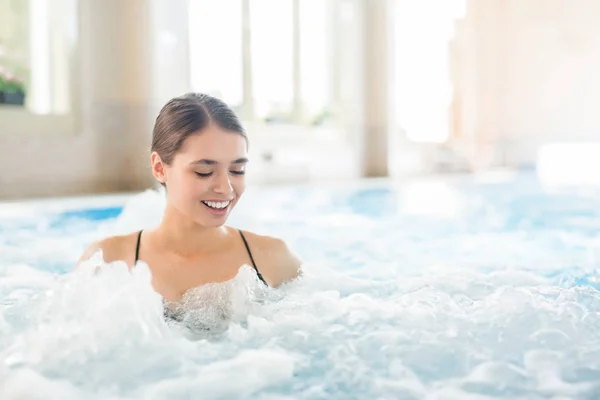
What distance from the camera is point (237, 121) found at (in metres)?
1.43

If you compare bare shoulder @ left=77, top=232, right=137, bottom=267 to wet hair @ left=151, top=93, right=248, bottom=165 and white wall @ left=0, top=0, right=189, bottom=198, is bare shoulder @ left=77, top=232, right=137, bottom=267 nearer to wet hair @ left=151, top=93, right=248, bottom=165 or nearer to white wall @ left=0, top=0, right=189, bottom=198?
wet hair @ left=151, top=93, right=248, bottom=165

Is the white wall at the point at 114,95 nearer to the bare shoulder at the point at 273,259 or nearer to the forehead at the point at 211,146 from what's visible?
the bare shoulder at the point at 273,259

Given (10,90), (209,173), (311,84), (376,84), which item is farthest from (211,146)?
(376,84)

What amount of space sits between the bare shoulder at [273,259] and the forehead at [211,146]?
0.33m

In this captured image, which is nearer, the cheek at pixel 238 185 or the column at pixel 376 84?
the cheek at pixel 238 185

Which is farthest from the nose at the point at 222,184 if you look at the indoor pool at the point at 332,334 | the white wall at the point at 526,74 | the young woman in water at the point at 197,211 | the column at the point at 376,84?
the white wall at the point at 526,74

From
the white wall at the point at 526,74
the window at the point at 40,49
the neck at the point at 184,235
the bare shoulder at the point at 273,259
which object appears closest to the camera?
the neck at the point at 184,235

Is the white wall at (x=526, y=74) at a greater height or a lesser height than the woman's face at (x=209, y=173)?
greater

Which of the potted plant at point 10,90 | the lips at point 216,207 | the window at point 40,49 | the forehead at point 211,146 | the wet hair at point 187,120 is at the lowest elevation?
the lips at point 216,207

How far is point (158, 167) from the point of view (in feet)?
4.77

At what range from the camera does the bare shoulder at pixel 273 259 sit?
1.64m

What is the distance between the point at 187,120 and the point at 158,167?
0.14m

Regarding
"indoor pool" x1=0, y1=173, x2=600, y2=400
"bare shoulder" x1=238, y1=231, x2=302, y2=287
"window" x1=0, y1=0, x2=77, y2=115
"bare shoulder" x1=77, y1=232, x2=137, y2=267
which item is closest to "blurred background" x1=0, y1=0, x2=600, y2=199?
"window" x1=0, y1=0, x2=77, y2=115

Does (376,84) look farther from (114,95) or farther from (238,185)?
(238,185)
